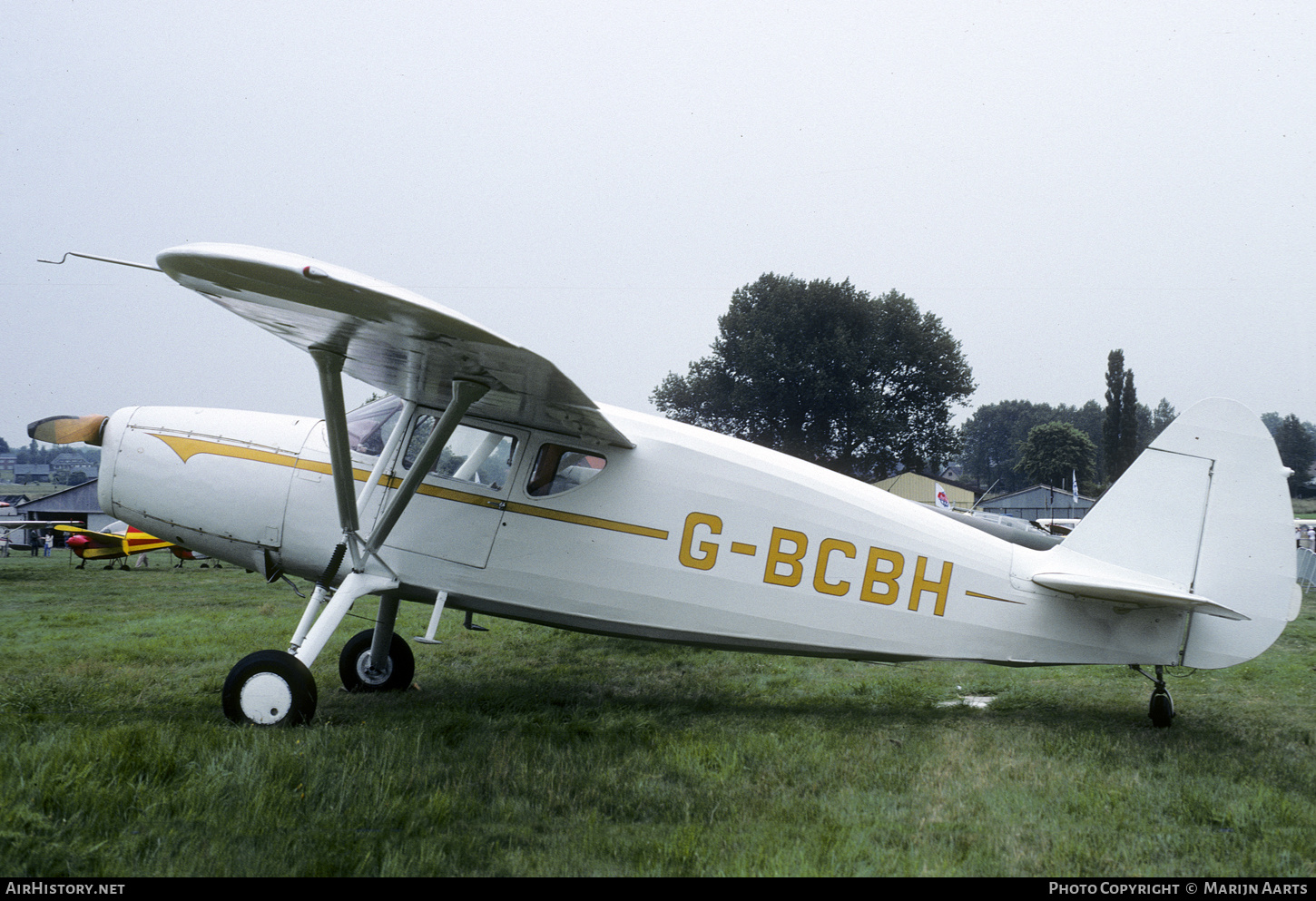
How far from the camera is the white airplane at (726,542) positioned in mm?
5500

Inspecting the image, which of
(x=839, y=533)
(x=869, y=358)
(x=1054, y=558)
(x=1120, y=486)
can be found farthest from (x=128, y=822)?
(x=869, y=358)

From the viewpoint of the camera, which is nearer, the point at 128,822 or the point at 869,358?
the point at 128,822

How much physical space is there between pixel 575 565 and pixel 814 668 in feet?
12.5

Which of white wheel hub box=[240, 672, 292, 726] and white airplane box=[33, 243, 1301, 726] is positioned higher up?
white airplane box=[33, 243, 1301, 726]

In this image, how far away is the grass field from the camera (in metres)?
3.15

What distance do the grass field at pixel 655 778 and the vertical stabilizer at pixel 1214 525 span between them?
761 mm

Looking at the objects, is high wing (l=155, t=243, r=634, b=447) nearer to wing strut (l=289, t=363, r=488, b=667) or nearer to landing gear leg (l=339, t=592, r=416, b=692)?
wing strut (l=289, t=363, r=488, b=667)

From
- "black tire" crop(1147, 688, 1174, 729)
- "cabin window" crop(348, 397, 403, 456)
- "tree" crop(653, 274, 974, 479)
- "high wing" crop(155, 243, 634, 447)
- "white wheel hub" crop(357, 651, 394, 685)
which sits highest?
"tree" crop(653, 274, 974, 479)

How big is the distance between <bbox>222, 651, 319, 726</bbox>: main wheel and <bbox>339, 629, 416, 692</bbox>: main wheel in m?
1.79

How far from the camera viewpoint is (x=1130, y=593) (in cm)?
536

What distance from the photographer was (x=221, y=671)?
7262 millimetres

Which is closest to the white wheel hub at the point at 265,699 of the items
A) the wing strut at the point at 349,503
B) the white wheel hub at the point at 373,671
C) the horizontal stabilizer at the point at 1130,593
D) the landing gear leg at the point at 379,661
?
the wing strut at the point at 349,503

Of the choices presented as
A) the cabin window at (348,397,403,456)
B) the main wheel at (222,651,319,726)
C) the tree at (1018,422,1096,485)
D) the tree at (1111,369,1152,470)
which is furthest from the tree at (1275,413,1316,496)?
the main wheel at (222,651,319,726)
